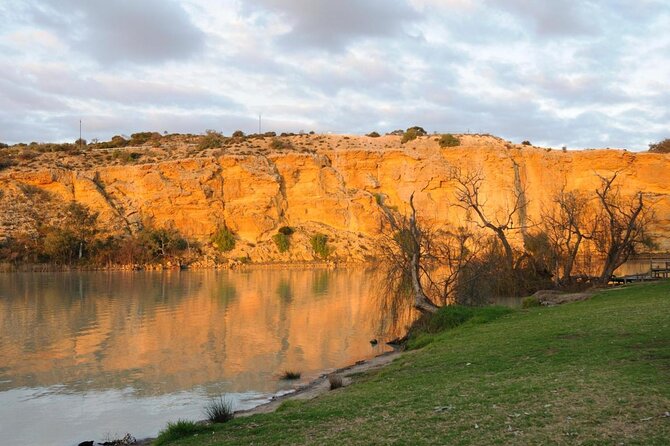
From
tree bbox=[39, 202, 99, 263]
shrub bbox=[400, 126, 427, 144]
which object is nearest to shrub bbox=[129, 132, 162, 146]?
tree bbox=[39, 202, 99, 263]

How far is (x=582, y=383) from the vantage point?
8648 mm

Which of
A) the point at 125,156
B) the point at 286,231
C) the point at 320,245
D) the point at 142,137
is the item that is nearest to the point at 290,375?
the point at 320,245

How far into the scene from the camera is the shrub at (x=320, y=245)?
6712 cm

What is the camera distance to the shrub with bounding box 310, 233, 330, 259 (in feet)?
220

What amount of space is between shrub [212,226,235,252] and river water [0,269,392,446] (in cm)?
2687

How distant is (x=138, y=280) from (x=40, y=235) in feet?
63.4

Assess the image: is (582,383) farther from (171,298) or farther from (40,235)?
(40,235)

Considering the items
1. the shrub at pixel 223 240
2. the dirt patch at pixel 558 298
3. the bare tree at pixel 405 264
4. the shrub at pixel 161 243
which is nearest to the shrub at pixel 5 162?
the shrub at pixel 161 243

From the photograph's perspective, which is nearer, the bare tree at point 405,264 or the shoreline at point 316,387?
the shoreline at point 316,387

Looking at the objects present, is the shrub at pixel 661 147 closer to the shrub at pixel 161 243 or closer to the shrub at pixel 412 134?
the shrub at pixel 412 134

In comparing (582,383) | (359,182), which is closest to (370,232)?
(359,182)

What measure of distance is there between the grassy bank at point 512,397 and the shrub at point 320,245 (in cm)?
5212

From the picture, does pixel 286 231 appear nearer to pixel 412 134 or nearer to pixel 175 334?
pixel 412 134

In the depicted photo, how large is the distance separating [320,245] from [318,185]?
27.3 feet
